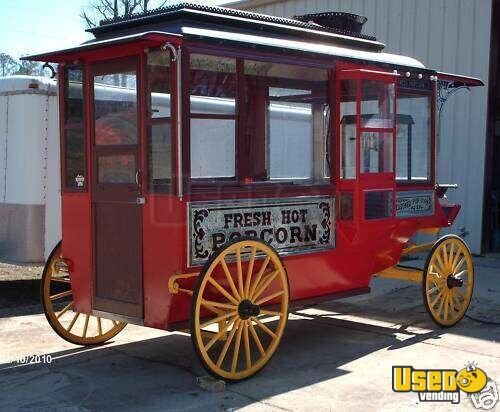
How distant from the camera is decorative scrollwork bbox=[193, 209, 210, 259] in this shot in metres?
4.59

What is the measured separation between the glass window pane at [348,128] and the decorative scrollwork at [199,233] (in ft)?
4.86

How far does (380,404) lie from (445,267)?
2.39 meters

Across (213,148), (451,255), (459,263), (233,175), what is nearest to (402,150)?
(451,255)

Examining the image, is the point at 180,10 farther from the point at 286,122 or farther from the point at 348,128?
the point at 286,122

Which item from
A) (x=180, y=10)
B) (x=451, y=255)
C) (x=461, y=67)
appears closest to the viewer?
(x=180, y=10)

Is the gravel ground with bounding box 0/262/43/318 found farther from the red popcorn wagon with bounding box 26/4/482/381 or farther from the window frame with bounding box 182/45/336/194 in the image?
the window frame with bounding box 182/45/336/194

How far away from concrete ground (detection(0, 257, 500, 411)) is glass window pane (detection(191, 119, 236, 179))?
1.47 metres

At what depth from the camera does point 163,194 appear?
4.61m

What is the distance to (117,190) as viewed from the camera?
16.1 ft

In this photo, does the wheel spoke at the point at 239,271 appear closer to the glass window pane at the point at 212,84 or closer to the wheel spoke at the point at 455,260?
the glass window pane at the point at 212,84

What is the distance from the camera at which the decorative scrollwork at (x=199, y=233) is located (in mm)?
4586

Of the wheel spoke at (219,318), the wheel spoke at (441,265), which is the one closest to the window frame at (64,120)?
the wheel spoke at (219,318)

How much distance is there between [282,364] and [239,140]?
169 centimetres

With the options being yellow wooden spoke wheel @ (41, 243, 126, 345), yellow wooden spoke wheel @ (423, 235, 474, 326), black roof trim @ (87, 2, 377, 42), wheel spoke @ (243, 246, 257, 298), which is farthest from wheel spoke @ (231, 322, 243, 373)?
black roof trim @ (87, 2, 377, 42)
